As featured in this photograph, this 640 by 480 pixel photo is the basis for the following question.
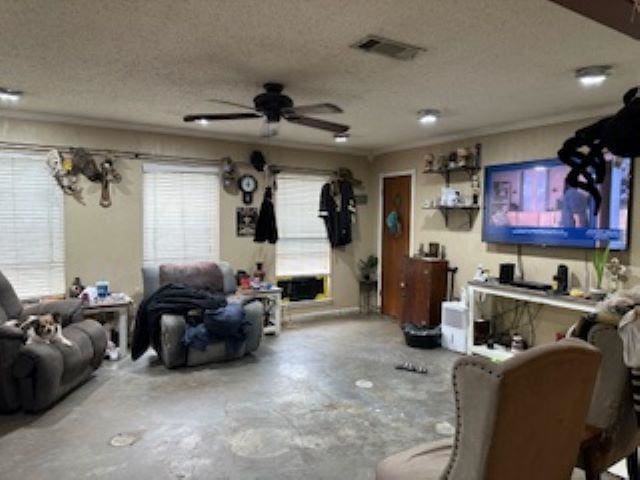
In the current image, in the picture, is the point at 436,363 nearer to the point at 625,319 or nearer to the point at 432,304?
the point at 432,304

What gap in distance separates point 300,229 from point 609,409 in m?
4.69

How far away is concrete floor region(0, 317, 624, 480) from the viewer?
2502 millimetres

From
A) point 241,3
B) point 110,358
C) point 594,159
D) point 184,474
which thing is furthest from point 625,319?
point 110,358

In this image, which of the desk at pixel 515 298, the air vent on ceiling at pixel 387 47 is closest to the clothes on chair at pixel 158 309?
the desk at pixel 515 298

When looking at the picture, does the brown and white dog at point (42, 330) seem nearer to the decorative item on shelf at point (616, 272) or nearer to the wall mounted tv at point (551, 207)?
the wall mounted tv at point (551, 207)

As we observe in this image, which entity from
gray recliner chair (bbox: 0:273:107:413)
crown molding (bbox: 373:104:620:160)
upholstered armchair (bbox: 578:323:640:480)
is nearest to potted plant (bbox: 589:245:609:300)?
crown molding (bbox: 373:104:620:160)

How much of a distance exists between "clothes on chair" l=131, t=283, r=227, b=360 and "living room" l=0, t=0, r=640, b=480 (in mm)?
27

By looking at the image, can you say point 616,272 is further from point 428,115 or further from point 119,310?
point 119,310

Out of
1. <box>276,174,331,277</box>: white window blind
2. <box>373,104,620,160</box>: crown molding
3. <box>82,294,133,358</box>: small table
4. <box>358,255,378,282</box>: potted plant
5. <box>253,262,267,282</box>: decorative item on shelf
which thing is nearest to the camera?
<box>373,104,620,160</box>: crown molding

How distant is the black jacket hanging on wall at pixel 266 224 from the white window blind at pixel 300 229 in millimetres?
270

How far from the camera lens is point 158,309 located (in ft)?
13.5

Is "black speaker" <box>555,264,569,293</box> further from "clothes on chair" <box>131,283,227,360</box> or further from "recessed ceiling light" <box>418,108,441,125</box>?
"clothes on chair" <box>131,283,227,360</box>

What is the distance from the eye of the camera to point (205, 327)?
409 centimetres

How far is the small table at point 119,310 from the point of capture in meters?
4.27
